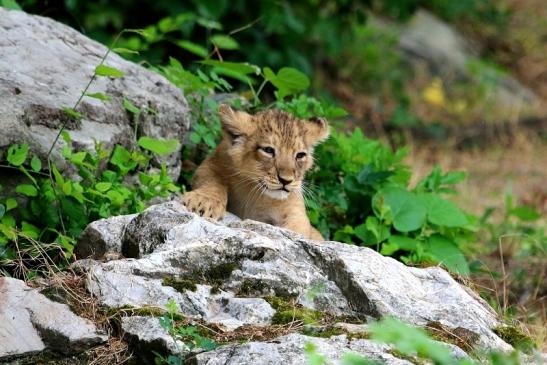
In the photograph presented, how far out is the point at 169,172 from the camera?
6.66m

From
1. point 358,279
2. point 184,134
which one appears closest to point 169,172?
point 184,134

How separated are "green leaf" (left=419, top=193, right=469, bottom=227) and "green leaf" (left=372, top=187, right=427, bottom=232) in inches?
1.8

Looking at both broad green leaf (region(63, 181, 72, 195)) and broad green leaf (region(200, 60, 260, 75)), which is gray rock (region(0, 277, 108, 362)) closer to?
broad green leaf (region(63, 181, 72, 195))

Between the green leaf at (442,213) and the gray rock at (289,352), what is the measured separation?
2.69 m

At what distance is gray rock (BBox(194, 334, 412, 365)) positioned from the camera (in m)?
4.07

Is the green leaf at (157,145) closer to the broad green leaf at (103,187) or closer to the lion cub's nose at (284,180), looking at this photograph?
the broad green leaf at (103,187)

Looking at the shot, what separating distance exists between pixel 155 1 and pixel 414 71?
567 cm

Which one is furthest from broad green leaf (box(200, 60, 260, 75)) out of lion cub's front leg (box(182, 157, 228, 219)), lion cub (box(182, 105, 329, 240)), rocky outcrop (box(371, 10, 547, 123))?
rocky outcrop (box(371, 10, 547, 123))

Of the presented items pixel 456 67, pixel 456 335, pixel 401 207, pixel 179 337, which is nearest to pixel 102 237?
pixel 179 337

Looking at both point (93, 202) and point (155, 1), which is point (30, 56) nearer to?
point (93, 202)

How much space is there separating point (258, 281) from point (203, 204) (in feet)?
4.85

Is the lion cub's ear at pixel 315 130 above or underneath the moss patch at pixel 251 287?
above

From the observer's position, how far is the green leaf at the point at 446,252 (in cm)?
661

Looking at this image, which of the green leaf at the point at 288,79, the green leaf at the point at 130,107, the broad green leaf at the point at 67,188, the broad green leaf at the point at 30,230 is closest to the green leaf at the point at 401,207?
the green leaf at the point at 288,79
